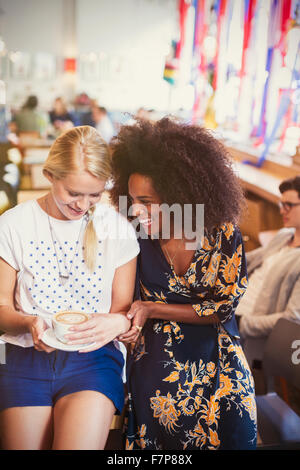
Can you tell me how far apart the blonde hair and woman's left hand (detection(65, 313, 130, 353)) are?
374mm

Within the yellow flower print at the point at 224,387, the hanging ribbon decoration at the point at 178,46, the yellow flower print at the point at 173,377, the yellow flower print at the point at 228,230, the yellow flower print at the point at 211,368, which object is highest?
the hanging ribbon decoration at the point at 178,46

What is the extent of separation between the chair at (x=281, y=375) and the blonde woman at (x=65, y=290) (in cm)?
62

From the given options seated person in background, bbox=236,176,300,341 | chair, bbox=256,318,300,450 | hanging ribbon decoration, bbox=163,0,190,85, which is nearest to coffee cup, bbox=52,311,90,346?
chair, bbox=256,318,300,450

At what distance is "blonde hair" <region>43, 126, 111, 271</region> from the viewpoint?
49.9 inches

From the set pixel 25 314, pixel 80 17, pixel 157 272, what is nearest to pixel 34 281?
pixel 25 314

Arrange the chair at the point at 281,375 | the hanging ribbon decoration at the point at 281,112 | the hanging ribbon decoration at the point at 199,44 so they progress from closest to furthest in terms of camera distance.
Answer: the chair at the point at 281,375 < the hanging ribbon decoration at the point at 281,112 < the hanging ribbon decoration at the point at 199,44

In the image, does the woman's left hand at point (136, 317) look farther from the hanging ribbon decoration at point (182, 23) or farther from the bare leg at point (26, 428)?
the hanging ribbon decoration at point (182, 23)

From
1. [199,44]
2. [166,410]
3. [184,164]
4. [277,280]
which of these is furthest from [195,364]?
[199,44]

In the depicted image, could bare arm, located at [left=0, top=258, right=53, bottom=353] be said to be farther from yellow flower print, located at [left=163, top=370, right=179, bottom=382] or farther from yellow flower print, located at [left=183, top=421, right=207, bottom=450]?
yellow flower print, located at [left=183, top=421, right=207, bottom=450]

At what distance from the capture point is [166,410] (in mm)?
1397

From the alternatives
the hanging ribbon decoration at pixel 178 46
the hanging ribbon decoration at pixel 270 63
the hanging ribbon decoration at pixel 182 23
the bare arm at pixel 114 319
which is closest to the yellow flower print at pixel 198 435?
the bare arm at pixel 114 319

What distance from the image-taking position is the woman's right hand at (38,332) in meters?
1.14

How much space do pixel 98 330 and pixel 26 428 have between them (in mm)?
289

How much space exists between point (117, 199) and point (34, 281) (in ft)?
1.32
